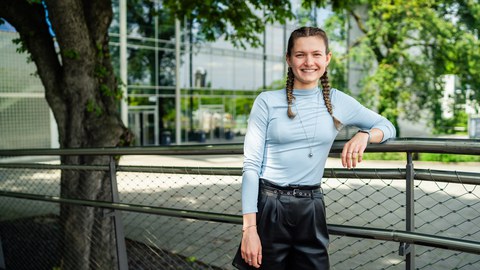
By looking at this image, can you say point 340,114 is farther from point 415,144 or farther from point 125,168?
point 125,168

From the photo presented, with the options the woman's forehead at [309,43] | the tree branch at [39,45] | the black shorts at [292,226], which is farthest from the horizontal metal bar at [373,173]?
the tree branch at [39,45]

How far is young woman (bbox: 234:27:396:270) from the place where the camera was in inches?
77.4

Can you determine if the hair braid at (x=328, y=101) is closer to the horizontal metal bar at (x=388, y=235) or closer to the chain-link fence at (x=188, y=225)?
the chain-link fence at (x=188, y=225)

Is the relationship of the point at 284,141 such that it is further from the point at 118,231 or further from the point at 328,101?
the point at 118,231

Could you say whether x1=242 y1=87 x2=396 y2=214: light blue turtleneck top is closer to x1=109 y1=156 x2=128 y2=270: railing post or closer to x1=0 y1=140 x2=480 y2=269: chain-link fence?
x1=0 y1=140 x2=480 y2=269: chain-link fence

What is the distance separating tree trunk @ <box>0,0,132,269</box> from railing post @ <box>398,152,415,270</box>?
3501 millimetres

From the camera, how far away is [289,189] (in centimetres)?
199

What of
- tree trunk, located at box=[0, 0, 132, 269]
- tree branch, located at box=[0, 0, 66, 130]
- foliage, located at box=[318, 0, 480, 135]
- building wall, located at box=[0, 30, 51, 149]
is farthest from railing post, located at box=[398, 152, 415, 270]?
building wall, located at box=[0, 30, 51, 149]

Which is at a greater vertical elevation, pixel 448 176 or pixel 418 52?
pixel 418 52

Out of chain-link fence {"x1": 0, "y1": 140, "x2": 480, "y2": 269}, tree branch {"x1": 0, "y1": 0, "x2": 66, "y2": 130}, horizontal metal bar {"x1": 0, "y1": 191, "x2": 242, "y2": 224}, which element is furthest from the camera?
tree branch {"x1": 0, "y1": 0, "x2": 66, "y2": 130}


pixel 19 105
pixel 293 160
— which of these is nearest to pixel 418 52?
pixel 19 105

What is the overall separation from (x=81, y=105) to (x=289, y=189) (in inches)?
143

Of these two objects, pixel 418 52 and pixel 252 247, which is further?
pixel 418 52

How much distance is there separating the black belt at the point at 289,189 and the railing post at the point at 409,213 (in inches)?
17.2
